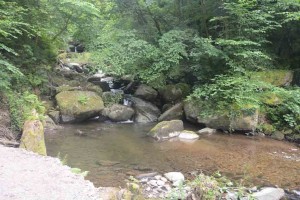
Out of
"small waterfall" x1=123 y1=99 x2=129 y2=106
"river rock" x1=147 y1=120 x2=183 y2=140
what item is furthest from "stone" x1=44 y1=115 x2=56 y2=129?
"small waterfall" x1=123 y1=99 x2=129 y2=106

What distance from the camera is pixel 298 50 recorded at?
49.0 feet

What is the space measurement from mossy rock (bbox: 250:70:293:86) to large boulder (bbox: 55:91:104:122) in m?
6.97

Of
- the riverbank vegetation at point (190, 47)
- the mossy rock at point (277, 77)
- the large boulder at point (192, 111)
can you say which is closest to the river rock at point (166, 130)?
the large boulder at point (192, 111)

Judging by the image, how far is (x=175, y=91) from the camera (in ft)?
49.8

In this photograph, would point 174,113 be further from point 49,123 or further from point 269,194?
point 269,194

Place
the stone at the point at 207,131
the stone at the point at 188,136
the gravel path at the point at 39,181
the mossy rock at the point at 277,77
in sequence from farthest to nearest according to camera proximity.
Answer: the mossy rock at the point at 277,77 < the stone at the point at 207,131 < the stone at the point at 188,136 < the gravel path at the point at 39,181

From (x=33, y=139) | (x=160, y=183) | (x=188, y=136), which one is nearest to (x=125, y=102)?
(x=188, y=136)

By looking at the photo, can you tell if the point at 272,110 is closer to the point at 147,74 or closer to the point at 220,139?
the point at 220,139

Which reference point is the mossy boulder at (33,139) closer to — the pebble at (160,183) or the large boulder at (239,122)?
the pebble at (160,183)

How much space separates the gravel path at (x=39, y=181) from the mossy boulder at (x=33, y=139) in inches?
61.5

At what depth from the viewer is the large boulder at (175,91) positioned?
15.1 meters

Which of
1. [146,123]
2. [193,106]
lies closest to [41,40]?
[146,123]

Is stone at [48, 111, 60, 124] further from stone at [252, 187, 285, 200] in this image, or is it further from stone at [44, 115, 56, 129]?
stone at [252, 187, 285, 200]

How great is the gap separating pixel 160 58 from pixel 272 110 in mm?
5050
